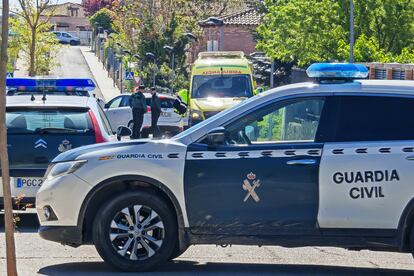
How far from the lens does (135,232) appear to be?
8.84 metres

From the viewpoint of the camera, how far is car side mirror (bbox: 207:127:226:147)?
8711mm

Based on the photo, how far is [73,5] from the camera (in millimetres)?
136625

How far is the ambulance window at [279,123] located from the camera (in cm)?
881

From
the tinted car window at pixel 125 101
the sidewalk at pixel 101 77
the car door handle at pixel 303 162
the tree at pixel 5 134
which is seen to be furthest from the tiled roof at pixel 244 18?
the tree at pixel 5 134

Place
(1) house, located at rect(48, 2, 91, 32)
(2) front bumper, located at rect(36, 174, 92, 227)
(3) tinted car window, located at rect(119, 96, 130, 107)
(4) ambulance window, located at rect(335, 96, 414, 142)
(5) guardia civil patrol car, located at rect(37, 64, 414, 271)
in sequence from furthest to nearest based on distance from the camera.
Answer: (1) house, located at rect(48, 2, 91, 32)
(3) tinted car window, located at rect(119, 96, 130, 107)
(2) front bumper, located at rect(36, 174, 92, 227)
(4) ambulance window, located at rect(335, 96, 414, 142)
(5) guardia civil patrol car, located at rect(37, 64, 414, 271)

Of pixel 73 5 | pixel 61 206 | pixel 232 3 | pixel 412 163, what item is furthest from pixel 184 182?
pixel 73 5

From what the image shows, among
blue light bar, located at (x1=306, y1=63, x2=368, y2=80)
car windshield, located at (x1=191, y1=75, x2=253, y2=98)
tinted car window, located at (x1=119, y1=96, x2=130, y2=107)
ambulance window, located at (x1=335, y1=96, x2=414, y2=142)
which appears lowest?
tinted car window, located at (x1=119, y1=96, x2=130, y2=107)

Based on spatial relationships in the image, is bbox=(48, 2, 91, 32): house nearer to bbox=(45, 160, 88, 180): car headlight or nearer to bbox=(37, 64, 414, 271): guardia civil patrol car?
bbox=(45, 160, 88, 180): car headlight

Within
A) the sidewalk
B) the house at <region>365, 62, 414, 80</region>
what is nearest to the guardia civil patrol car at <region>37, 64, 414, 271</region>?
the house at <region>365, 62, 414, 80</region>

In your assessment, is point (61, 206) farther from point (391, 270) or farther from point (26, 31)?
point (26, 31)

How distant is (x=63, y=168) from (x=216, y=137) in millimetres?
1478

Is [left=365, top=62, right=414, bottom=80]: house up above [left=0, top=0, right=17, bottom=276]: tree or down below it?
below

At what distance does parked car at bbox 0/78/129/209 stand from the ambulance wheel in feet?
10.2

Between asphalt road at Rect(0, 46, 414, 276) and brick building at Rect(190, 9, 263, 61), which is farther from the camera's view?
brick building at Rect(190, 9, 263, 61)
